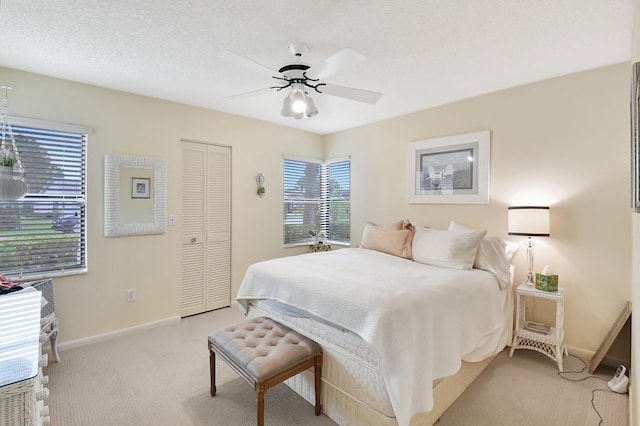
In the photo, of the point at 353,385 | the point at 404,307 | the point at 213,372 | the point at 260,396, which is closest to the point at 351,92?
the point at 404,307

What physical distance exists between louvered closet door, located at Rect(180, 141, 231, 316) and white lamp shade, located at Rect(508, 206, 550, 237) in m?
3.26

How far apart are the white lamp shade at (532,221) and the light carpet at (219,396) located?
3.70 ft

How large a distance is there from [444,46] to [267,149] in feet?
8.98

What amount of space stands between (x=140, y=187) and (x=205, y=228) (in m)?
0.88

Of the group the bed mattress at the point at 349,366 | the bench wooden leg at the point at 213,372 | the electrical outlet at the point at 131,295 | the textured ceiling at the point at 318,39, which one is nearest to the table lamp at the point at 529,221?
the textured ceiling at the point at 318,39

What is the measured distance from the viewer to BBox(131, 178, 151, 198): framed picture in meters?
3.28

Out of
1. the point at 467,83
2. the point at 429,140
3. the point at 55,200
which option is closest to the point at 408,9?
the point at 467,83

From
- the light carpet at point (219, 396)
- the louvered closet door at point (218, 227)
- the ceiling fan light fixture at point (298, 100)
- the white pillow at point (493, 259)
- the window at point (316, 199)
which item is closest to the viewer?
the light carpet at point (219, 396)

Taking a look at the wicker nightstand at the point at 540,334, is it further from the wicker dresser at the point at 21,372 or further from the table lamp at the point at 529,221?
the wicker dresser at the point at 21,372

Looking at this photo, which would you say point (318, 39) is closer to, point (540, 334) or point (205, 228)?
point (205, 228)

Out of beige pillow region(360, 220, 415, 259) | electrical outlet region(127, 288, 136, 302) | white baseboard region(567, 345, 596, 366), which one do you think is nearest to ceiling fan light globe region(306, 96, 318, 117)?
beige pillow region(360, 220, 415, 259)

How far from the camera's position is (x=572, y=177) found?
2.76 metres

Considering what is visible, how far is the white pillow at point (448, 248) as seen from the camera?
8.89 ft

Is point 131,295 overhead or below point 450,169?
below
